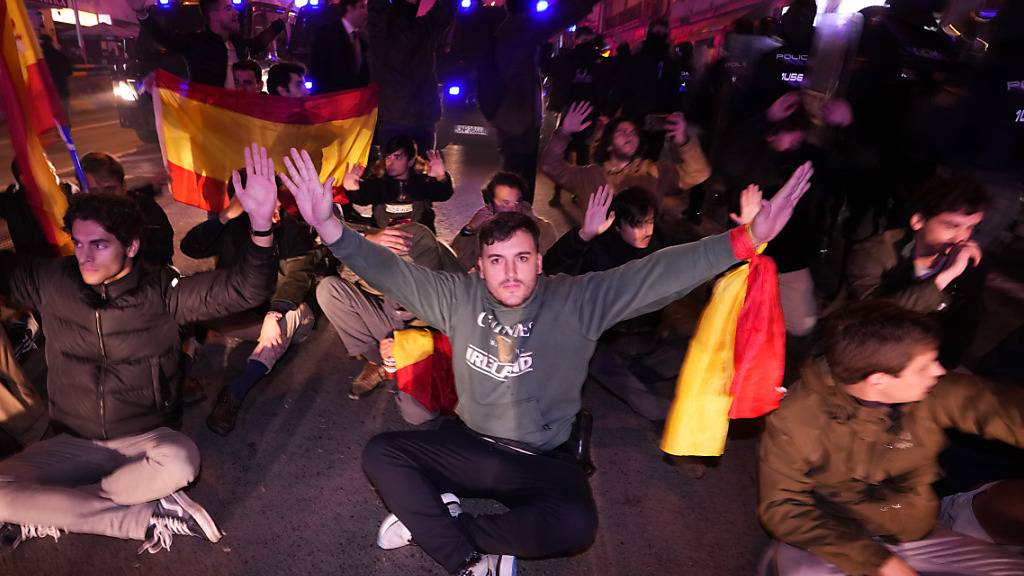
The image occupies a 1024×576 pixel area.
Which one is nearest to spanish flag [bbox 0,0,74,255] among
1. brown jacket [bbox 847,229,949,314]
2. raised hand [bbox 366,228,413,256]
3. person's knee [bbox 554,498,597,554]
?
raised hand [bbox 366,228,413,256]

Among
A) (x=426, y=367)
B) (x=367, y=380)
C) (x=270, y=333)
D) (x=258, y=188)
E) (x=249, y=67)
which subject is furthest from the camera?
(x=249, y=67)

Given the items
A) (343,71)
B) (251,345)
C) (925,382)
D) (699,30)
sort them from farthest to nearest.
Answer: (699,30) → (343,71) → (251,345) → (925,382)

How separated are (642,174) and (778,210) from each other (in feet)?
8.33

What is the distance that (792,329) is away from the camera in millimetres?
4562

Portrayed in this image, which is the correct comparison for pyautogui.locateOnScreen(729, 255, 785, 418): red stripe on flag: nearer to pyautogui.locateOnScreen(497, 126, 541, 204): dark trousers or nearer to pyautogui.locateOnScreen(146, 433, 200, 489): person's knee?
pyautogui.locateOnScreen(146, 433, 200, 489): person's knee

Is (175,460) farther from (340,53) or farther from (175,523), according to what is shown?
(340,53)

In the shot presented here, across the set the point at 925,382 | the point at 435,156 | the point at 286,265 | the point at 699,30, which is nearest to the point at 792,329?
the point at 925,382

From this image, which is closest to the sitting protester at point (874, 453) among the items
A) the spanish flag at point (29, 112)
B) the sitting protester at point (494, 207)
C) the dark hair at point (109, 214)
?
the sitting protester at point (494, 207)

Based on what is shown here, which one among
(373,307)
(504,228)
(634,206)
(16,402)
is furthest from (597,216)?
(16,402)

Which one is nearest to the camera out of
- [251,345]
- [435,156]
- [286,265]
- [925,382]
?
[925,382]

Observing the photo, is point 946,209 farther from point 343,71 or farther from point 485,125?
point 485,125

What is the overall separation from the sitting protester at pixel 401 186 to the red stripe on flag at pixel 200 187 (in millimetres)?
1099

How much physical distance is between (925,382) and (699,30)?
19.9 meters

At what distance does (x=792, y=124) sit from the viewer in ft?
16.1
